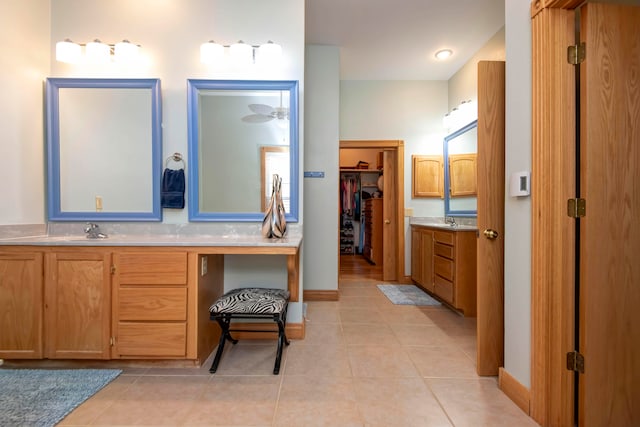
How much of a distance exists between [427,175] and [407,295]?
171cm

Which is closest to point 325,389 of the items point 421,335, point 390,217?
point 421,335

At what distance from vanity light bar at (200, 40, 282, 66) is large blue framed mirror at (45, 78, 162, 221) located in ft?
1.59

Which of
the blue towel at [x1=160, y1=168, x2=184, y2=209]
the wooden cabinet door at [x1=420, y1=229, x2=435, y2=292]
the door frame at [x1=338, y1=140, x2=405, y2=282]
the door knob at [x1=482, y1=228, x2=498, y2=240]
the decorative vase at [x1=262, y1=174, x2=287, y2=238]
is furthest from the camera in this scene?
the door frame at [x1=338, y1=140, x2=405, y2=282]

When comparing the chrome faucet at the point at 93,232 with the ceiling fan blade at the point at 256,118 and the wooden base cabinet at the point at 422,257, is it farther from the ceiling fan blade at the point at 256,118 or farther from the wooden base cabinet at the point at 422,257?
the wooden base cabinet at the point at 422,257

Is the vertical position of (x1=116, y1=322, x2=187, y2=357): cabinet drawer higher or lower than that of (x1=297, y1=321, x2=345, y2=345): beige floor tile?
higher

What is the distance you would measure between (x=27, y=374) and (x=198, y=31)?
8.71ft

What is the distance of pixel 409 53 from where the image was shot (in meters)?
3.71

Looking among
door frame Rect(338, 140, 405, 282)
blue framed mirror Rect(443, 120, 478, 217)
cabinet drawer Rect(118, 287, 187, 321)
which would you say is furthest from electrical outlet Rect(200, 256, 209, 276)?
blue framed mirror Rect(443, 120, 478, 217)

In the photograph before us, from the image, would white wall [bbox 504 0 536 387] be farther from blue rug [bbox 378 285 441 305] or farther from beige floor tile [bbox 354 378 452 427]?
blue rug [bbox 378 285 441 305]

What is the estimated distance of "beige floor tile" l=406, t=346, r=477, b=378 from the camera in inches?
77.0

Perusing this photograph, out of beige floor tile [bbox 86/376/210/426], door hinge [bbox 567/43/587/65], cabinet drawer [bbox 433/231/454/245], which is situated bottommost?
beige floor tile [bbox 86/376/210/426]

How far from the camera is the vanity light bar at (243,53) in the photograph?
2.37 m

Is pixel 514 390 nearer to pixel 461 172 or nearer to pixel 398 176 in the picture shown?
pixel 461 172

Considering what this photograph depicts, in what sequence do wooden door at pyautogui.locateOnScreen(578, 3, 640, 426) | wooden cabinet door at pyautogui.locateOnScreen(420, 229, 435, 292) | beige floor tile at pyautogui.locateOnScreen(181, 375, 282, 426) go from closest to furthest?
wooden door at pyautogui.locateOnScreen(578, 3, 640, 426)
beige floor tile at pyautogui.locateOnScreen(181, 375, 282, 426)
wooden cabinet door at pyautogui.locateOnScreen(420, 229, 435, 292)
